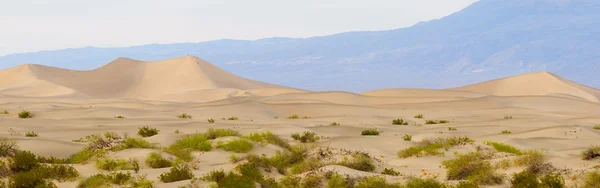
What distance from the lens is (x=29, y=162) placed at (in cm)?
1482

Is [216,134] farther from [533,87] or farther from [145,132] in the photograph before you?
[533,87]

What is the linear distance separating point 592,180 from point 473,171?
2778 millimetres

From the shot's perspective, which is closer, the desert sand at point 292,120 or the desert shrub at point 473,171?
the desert shrub at point 473,171

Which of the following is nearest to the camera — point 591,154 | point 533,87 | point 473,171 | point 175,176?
point 175,176

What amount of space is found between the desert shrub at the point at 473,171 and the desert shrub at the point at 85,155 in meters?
8.10

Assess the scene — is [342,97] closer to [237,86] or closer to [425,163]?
[237,86]

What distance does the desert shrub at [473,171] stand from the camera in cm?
1412

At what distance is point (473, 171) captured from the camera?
599 inches

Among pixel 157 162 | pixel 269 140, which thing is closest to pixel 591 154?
pixel 269 140

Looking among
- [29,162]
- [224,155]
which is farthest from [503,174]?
[29,162]

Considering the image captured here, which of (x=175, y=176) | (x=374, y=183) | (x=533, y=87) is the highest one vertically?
(x=533, y=87)

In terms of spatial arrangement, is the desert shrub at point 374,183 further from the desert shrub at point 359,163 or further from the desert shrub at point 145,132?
the desert shrub at point 145,132

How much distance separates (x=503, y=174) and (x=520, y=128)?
16.5 meters

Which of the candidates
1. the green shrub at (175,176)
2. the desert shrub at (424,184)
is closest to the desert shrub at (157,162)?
the green shrub at (175,176)
